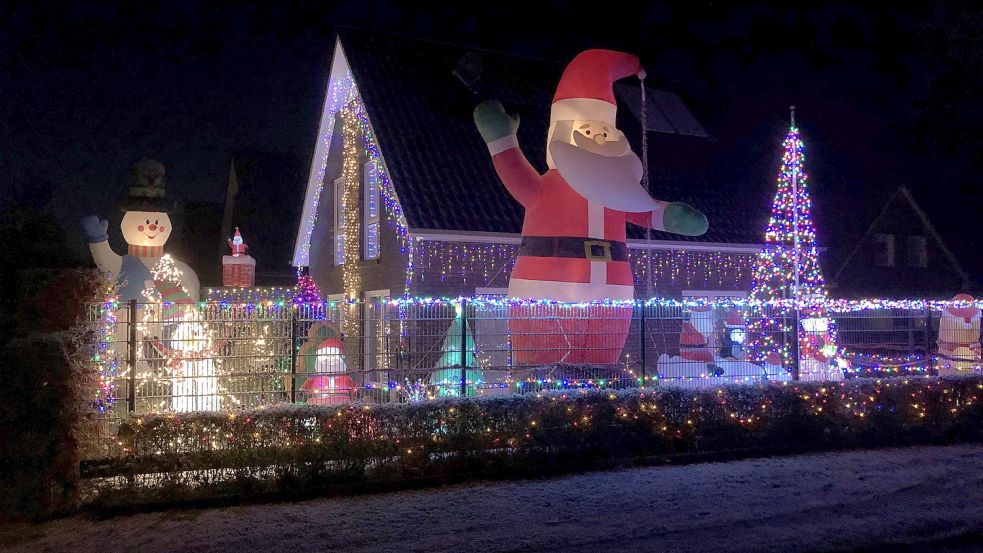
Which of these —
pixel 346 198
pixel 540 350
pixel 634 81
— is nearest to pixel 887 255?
pixel 634 81

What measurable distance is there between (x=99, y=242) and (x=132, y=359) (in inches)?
148

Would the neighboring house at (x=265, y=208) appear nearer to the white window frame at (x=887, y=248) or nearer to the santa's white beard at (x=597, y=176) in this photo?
the santa's white beard at (x=597, y=176)

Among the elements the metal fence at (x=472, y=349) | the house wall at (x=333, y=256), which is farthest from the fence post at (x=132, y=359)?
the house wall at (x=333, y=256)

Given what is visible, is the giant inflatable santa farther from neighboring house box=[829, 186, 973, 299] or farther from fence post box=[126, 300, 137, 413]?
neighboring house box=[829, 186, 973, 299]

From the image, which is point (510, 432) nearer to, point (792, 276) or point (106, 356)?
point (106, 356)

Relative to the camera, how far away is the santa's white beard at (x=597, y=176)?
10.5 meters

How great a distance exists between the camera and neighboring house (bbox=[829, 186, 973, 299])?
2483cm

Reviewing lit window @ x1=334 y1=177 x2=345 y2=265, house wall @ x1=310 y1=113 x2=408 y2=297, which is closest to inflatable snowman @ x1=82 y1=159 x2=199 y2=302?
house wall @ x1=310 y1=113 x2=408 y2=297

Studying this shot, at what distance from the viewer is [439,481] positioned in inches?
330

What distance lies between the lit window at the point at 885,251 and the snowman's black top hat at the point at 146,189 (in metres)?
22.0

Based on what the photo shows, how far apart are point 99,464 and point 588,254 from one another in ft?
20.9

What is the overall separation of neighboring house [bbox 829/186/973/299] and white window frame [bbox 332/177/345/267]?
1529cm

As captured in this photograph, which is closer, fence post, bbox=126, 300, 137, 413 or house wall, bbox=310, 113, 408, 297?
fence post, bbox=126, 300, 137, 413

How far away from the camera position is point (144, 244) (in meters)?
12.3
